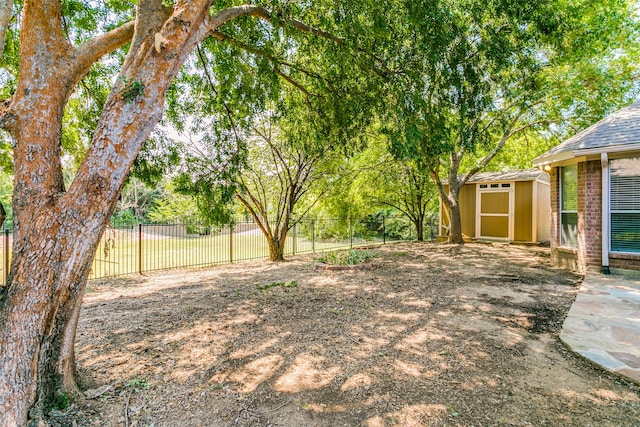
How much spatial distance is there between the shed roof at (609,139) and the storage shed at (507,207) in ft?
15.8

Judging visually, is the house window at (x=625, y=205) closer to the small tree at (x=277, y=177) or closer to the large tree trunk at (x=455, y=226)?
the large tree trunk at (x=455, y=226)

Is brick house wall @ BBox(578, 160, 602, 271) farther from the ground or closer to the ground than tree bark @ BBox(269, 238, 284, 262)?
farther from the ground

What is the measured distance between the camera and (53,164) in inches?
91.4

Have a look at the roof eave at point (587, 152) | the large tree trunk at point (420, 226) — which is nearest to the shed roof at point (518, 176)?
the large tree trunk at point (420, 226)

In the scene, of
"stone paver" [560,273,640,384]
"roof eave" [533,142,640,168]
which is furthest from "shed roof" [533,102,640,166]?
"stone paver" [560,273,640,384]

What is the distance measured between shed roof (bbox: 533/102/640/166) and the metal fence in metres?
7.21

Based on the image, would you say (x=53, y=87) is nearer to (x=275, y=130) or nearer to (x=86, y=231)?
(x=86, y=231)

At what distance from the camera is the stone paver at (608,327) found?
2898mm

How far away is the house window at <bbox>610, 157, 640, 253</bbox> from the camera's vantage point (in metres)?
5.93

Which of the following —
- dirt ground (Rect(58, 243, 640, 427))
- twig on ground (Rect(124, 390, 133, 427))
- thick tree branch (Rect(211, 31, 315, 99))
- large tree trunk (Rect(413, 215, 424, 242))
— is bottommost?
twig on ground (Rect(124, 390, 133, 427))

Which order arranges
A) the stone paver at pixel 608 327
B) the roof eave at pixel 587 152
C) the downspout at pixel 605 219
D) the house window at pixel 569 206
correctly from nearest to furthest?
1. the stone paver at pixel 608 327
2. the roof eave at pixel 587 152
3. the downspout at pixel 605 219
4. the house window at pixel 569 206

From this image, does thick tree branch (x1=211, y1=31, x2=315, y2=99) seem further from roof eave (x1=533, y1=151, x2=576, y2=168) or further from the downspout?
the downspout

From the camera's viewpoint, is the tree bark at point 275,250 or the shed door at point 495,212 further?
the shed door at point 495,212

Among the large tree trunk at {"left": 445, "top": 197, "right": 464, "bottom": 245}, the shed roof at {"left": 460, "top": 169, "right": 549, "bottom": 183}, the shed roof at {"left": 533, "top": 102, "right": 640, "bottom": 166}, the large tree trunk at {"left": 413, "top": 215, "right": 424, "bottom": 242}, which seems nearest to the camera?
the shed roof at {"left": 533, "top": 102, "right": 640, "bottom": 166}
